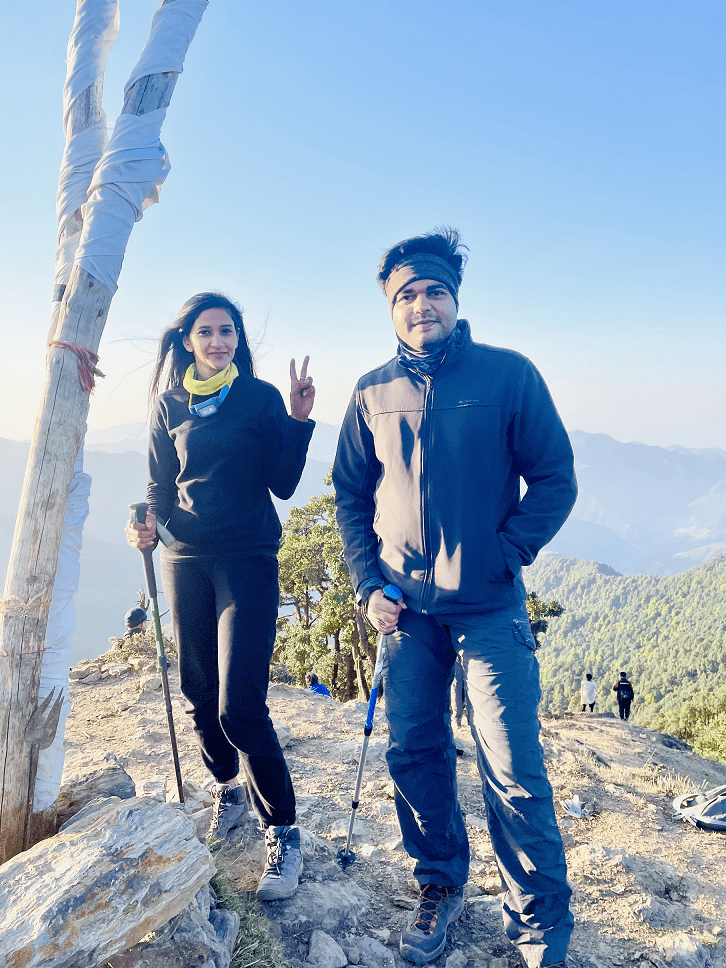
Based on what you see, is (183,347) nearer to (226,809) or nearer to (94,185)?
(94,185)

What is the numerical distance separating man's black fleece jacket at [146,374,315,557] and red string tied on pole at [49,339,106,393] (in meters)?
0.49

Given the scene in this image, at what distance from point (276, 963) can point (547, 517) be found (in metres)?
2.26

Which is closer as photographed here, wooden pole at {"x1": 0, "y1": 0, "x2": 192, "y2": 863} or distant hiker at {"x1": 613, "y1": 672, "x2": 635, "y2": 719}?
wooden pole at {"x1": 0, "y1": 0, "x2": 192, "y2": 863}

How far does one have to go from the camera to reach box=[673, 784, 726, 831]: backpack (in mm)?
4891

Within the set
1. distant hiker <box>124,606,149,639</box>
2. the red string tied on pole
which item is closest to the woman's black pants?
the red string tied on pole

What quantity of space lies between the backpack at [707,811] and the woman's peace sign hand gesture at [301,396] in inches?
198

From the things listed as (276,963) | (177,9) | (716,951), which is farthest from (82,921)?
(177,9)

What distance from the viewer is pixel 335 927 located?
2.74 metres

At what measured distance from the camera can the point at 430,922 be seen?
2686mm

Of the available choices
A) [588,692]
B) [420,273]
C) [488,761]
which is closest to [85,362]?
[420,273]

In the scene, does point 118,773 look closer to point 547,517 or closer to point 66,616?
point 66,616

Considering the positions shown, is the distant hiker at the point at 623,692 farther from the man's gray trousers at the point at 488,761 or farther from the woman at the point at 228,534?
the woman at the point at 228,534

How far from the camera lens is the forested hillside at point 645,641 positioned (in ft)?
253

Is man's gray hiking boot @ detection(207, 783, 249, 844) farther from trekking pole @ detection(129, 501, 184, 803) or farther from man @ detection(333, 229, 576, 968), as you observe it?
man @ detection(333, 229, 576, 968)
